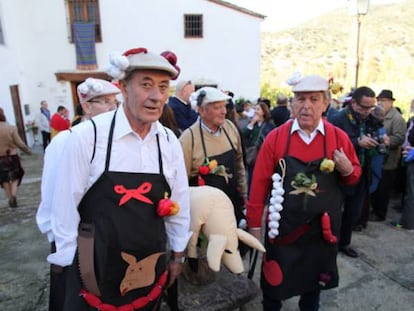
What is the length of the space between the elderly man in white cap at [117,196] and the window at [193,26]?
12206 mm

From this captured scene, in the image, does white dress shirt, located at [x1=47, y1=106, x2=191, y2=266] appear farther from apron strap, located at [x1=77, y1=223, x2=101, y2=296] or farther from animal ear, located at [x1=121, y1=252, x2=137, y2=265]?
animal ear, located at [x1=121, y1=252, x2=137, y2=265]

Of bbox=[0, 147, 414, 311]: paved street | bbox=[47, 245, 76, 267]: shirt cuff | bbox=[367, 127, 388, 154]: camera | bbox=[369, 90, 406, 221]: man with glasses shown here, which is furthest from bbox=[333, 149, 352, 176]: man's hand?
bbox=[369, 90, 406, 221]: man with glasses

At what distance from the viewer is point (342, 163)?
2.16m

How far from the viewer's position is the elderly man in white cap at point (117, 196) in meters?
1.59

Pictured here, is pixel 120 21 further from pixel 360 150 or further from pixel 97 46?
pixel 360 150

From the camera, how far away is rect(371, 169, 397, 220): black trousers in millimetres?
4688

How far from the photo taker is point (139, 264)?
1.74 meters

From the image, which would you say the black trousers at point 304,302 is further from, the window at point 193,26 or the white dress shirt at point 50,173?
the window at point 193,26

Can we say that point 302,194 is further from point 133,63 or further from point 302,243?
point 133,63

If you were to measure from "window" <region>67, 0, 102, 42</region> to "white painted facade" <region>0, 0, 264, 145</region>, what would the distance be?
25cm

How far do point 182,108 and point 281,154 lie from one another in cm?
210

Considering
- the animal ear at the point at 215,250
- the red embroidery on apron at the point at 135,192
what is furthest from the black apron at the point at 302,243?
the red embroidery on apron at the point at 135,192

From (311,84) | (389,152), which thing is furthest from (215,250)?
(389,152)

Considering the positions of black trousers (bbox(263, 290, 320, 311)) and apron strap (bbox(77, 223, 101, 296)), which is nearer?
apron strap (bbox(77, 223, 101, 296))
